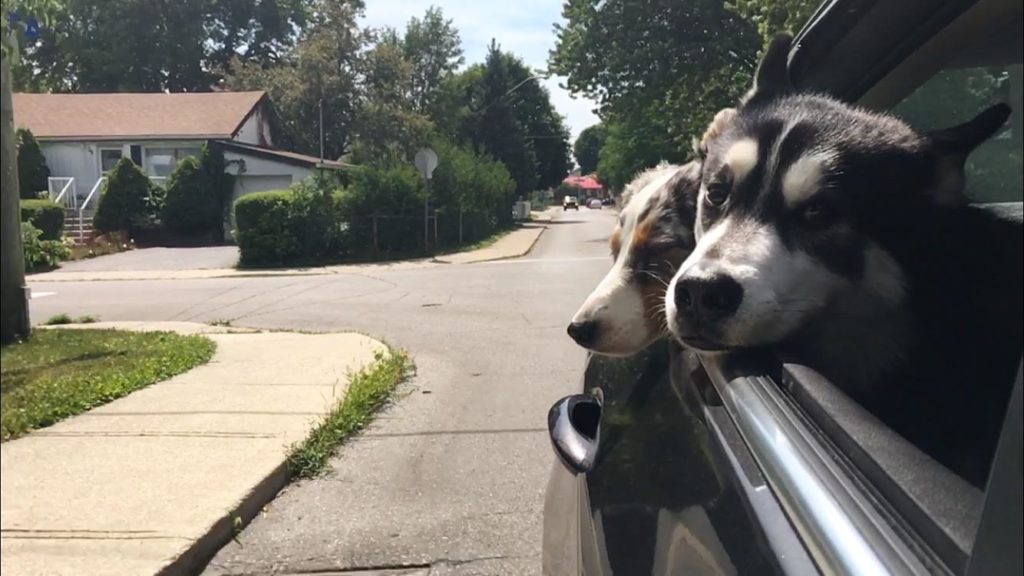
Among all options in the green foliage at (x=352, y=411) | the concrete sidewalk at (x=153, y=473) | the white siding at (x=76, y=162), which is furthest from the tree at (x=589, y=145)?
the white siding at (x=76, y=162)

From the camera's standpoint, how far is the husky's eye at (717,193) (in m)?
1.76

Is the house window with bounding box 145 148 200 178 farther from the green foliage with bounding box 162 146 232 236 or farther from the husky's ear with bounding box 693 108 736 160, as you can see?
the husky's ear with bounding box 693 108 736 160

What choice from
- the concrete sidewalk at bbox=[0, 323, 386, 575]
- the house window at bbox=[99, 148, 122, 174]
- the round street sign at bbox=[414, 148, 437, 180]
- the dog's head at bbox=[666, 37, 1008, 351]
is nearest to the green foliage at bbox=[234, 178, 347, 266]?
the round street sign at bbox=[414, 148, 437, 180]

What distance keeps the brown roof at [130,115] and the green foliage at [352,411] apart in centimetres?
204

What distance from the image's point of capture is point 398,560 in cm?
430

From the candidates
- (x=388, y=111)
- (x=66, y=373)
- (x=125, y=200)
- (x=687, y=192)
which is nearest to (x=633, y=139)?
(x=388, y=111)

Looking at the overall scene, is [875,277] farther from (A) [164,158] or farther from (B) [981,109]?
(A) [164,158]

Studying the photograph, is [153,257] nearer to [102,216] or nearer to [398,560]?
[102,216]

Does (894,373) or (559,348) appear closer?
(894,373)

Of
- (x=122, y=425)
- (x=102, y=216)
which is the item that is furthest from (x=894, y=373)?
(x=122, y=425)

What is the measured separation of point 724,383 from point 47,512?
8.63ft

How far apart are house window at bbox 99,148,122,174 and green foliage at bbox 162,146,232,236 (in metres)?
0.61

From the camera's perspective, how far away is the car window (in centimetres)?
155

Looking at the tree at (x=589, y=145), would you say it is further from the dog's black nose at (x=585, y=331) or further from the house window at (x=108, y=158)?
the dog's black nose at (x=585, y=331)
